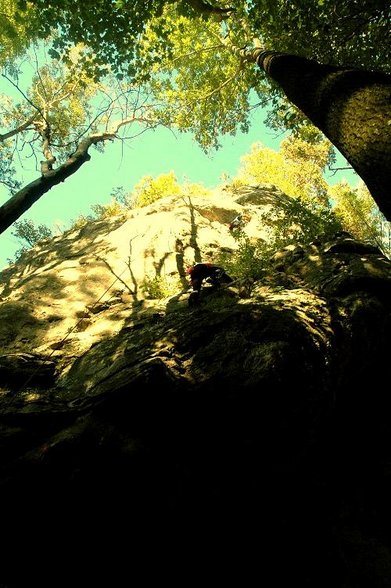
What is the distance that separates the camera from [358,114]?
3123mm

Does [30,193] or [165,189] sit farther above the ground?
[165,189]

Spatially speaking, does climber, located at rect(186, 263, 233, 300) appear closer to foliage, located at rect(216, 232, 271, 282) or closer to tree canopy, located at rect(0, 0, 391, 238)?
foliage, located at rect(216, 232, 271, 282)

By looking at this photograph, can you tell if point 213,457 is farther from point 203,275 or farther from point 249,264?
point 249,264

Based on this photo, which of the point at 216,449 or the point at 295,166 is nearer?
the point at 216,449

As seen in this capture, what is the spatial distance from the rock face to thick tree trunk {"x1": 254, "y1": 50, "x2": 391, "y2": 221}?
6.38 feet

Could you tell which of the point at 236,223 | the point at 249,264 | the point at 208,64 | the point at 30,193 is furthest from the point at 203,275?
the point at 208,64

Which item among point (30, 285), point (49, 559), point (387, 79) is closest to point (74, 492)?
point (49, 559)

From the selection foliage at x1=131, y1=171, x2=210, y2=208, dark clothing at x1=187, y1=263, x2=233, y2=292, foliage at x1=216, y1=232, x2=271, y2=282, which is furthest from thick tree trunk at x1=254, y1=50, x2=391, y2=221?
foliage at x1=131, y1=171, x2=210, y2=208

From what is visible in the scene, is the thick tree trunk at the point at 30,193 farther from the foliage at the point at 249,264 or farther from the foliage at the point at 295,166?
the foliage at the point at 295,166

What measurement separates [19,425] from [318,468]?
429 centimetres

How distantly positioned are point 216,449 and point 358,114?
360 centimetres

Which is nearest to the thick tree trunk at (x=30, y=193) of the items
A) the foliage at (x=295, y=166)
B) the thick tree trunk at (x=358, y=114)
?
the thick tree trunk at (x=358, y=114)

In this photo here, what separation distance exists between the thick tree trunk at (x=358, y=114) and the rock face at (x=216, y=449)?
1.94m

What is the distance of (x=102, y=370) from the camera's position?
4664 mm
